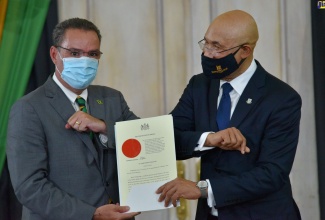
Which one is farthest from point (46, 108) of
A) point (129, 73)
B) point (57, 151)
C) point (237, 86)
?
point (129, 73)

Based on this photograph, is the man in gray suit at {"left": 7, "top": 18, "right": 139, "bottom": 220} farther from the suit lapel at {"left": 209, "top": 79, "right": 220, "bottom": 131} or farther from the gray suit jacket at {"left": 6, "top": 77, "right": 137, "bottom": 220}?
the suit lapel at {"left": 209, "top": 79, "right": 220, "bottom": 131}

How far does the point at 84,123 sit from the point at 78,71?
0.23 metres

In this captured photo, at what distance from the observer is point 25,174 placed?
8.57 ft

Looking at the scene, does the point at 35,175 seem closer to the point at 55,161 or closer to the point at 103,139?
the point at 55,161

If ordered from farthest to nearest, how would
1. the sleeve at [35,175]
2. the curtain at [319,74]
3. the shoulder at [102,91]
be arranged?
the curtain at [319,74]
the shoulder at [102,91]
the sleeve at [35,175]

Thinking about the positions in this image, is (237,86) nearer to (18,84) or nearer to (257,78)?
(257,78)

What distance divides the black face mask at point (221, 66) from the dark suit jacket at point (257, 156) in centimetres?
11

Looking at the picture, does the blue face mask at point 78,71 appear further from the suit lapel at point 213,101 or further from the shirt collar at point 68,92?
the suit lapel at point 213,101

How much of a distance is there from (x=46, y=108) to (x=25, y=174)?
0.30m

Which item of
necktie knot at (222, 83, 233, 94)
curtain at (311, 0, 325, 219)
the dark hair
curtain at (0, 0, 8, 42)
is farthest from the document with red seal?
curtain at (311, 0, 325, 219)

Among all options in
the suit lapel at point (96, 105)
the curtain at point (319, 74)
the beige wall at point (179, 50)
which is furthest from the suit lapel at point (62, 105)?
the curtain at point (319, 74)

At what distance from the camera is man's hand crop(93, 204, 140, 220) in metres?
2.64

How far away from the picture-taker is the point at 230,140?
2.68 metres

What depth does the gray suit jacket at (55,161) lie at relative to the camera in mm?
2604
